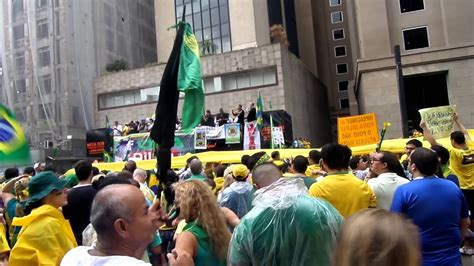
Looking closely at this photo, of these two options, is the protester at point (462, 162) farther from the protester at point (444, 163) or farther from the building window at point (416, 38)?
the building window at point (416, 38)

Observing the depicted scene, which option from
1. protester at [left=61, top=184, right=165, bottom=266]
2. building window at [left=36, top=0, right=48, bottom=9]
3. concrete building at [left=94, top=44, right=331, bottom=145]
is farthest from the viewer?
building window at [left=36, top=0, right=48, bottom=9]

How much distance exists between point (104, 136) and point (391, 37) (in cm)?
2098

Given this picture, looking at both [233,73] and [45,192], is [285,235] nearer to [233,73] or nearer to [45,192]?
[45,192]

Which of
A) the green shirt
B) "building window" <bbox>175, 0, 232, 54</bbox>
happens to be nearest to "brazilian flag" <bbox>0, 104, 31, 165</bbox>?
the green shirt

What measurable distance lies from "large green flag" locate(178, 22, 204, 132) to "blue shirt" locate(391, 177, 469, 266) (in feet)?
13.1

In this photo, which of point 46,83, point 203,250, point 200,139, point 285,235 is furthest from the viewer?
point 46,83

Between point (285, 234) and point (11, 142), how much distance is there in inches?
178

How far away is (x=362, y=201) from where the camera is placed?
4109 mm

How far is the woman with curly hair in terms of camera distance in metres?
2.95

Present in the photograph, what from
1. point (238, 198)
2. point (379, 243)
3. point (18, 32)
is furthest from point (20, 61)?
point (379, 243)

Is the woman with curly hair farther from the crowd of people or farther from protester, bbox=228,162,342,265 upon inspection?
protester, bbox=228,162,342,265

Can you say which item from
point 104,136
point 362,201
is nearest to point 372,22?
point 104,136

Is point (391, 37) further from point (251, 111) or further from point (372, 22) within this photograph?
point (251, 111)

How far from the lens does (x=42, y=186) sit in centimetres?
356
